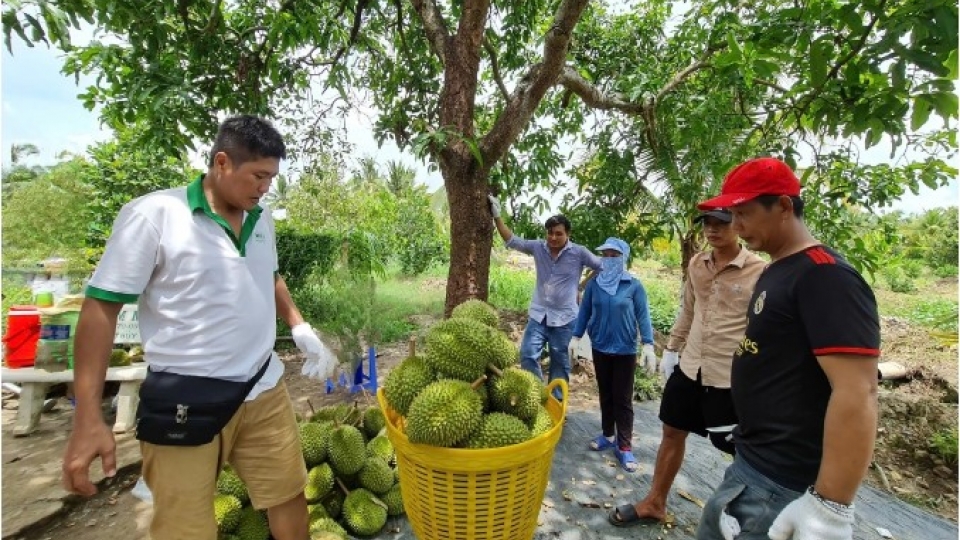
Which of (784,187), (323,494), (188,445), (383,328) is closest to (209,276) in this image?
(188,445)

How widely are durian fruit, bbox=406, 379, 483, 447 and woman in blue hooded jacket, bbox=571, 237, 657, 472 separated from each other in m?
1.90

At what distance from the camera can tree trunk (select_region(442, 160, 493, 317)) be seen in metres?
3.04

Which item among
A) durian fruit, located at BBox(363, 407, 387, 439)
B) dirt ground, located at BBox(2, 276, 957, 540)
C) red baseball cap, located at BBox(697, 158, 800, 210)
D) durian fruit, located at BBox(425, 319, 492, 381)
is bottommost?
dirt ground, located at BBox(2, 276, 957, 540)

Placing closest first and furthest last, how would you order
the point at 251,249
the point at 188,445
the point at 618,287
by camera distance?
the point at 188,445 < the point at 251,249 < the point at 618,287

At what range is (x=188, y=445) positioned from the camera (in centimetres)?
168

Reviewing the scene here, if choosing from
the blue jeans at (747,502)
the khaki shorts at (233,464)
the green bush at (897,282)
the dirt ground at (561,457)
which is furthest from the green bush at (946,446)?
the green bush at (897,282)

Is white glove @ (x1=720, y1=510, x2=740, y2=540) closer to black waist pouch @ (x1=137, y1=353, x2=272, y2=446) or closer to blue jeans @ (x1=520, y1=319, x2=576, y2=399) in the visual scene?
black waist pouch @ (x1=137, y1=353, x2=272, y2=446)

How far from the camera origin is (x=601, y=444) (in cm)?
362

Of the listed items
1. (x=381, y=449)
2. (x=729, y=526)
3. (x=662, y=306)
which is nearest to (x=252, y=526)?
(x=381, y=449)

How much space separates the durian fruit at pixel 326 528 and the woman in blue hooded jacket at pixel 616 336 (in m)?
1.96

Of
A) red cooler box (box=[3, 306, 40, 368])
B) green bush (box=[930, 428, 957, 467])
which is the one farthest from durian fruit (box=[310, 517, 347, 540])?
green bush (box=[930, 428, 957, 467])

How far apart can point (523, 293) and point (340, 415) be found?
25.0ft

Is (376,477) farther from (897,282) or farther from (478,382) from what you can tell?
(897,282)

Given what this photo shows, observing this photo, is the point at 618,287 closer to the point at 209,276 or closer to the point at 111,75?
the point at 209,276
